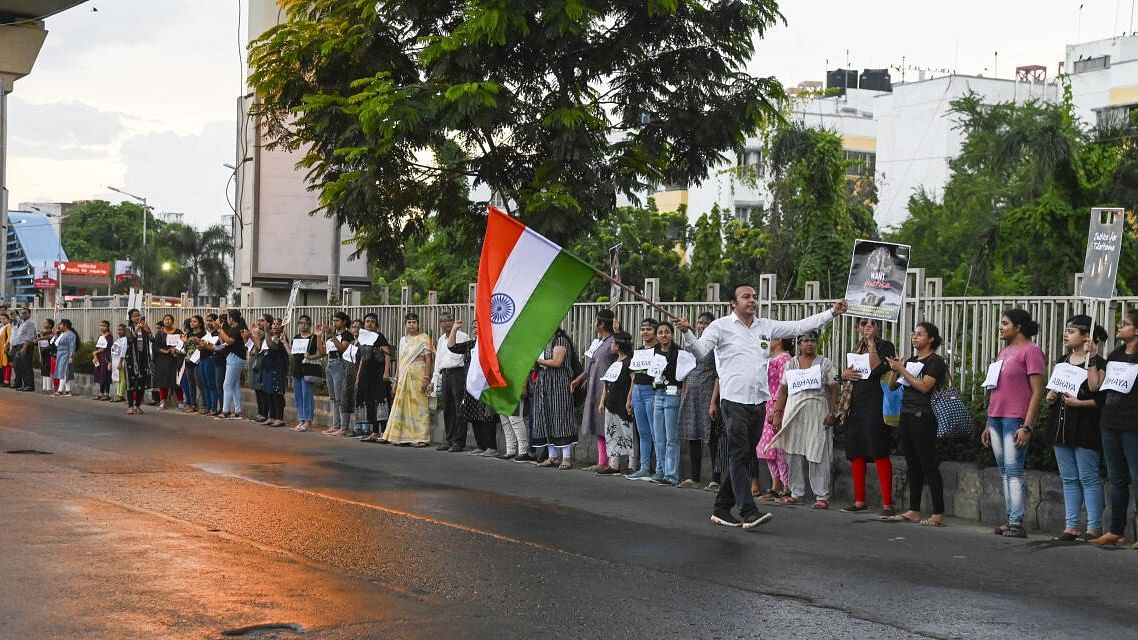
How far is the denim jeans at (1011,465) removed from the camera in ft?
38.6

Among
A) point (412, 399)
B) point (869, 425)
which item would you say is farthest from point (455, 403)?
point (869, 425)

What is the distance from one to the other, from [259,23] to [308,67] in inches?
441

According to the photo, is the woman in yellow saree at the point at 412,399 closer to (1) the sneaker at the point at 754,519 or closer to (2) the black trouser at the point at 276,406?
(2) the black trouser at the point at 276,406

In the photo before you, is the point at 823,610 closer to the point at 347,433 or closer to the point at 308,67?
the point at 308,67

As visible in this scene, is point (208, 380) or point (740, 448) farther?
point (208, 380)

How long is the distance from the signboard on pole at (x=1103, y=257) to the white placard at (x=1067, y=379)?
911mm

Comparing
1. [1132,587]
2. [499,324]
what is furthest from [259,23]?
[1132,587]

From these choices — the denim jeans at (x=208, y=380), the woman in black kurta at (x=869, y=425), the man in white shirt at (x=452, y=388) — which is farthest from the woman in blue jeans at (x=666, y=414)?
the denim jeans at (x=208, y=380)

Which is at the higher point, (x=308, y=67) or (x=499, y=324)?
(x=308, y=67)

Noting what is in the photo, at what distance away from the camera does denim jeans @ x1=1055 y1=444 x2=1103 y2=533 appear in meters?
11.4

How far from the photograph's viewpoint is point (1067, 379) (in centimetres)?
1148

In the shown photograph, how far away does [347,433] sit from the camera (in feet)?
70.8

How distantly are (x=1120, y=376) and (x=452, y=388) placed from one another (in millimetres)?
10037

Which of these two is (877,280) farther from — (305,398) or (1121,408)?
(305,398)
